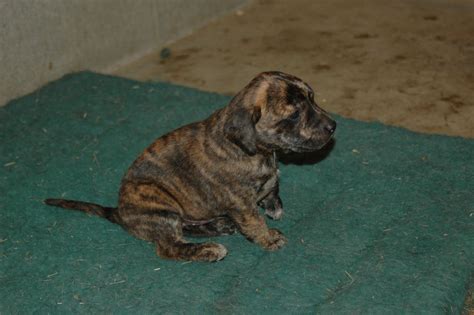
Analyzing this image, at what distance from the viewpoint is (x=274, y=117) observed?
479 cm

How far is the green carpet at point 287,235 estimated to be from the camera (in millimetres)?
4676

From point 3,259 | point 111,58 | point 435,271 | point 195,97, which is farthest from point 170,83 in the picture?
point 435,271

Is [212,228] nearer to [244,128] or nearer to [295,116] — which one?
[244,128]

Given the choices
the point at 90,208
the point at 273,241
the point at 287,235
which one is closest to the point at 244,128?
the point at 273,241

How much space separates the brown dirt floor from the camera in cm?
776

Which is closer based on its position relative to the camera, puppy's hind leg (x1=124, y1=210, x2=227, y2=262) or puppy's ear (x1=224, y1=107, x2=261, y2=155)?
puppy's ear (x1=224, y1=107, x2=261, y2=155)

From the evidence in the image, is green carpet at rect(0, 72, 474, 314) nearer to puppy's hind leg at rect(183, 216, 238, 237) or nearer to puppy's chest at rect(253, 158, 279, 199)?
puppy's hind leg at rect(183, 216, 238, 237)

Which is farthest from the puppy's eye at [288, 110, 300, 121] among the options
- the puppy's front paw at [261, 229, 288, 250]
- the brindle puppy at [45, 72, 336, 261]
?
the puppy's front paw at [261, 229, 288, 250]

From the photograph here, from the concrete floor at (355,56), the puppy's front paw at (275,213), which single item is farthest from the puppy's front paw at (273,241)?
the concrete floor at (355,56)

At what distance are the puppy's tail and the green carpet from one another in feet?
0.42

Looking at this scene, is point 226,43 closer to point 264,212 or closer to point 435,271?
point 264,212

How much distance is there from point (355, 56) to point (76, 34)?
4015 millimetres

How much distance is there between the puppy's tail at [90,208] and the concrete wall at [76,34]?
294 centimetres

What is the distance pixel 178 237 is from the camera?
16.6 ft
